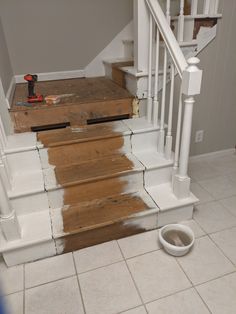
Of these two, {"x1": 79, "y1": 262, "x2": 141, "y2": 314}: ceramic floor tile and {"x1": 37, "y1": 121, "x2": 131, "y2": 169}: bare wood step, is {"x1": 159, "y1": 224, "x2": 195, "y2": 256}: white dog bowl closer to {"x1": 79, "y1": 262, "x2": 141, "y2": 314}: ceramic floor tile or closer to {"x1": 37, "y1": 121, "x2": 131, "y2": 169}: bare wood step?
{"x1": 79, "y1": 262, "x2": 141, "y2": 314}: ceramic floor tile

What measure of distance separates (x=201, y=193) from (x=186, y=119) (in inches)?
34.9

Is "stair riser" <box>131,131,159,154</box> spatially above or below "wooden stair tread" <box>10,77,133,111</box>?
below

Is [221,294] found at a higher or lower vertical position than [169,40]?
lower

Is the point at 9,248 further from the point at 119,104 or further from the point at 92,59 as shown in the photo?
the point at 92,59

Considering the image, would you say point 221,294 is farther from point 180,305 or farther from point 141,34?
point 141,34

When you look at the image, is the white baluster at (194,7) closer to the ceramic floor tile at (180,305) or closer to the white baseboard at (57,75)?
the white baseboard at (57,75)

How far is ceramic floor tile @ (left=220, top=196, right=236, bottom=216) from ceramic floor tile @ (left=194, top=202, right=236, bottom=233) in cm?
3

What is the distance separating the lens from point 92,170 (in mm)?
1724

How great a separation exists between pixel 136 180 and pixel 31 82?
3.75 feet

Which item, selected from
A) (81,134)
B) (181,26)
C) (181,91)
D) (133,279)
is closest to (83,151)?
(81,134)

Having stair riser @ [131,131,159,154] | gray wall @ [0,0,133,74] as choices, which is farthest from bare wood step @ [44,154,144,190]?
gray wall @ [0,0,133,74]

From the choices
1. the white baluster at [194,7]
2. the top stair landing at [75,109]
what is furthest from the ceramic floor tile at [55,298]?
the white baluster at [194,7]

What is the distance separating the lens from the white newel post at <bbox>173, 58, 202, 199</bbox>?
1350 millimetres

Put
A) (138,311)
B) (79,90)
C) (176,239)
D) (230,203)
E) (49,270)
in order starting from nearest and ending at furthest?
1. (138,311)
2. (49,270)
3. (176,239)
4. (230,203)
5. (79,90)
